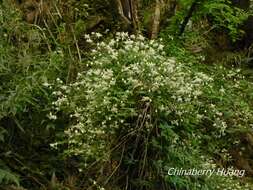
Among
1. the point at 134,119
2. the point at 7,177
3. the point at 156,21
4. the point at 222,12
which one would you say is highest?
the point at 222,12

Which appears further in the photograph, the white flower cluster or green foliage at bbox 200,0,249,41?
green foliage at bbox 200,0,249,41

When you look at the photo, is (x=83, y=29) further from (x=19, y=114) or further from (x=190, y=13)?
(x=19, y=114)

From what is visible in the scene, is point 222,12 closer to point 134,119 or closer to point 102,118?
point 134,119

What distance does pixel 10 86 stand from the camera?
132 inches

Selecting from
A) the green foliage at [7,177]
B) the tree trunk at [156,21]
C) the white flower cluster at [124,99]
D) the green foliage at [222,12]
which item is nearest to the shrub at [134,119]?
the white flower cluster at [124,99]

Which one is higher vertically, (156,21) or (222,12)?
(222,12)

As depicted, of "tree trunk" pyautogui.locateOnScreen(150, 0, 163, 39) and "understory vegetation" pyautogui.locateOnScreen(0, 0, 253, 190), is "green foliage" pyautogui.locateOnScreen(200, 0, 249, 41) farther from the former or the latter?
"understory vegetation" pyautogui.locateOnScreen(0, 0, 253, 190)

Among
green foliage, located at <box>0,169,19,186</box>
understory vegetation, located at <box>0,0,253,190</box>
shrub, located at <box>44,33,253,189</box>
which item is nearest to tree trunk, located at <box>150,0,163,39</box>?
understory vegetation, located at <box>0,0,253,190</box>

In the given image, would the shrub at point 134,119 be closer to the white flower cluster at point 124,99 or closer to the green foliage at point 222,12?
the white flower cluster at point 124,99

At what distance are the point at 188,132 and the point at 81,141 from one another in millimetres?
698

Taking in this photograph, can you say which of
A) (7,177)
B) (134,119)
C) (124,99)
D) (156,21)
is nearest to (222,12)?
(156,21)

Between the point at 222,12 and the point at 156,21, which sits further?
the point at 156,21

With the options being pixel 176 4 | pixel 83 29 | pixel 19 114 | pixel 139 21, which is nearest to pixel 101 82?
pixel 19 114

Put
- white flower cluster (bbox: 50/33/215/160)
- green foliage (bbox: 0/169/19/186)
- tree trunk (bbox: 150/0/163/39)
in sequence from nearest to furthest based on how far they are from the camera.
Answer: green foliage (bbox: 0/169/19/186) < white flower cluster (bbox: 50/33/215/160) < tree trunk (bbox: 150/0/163/39)
